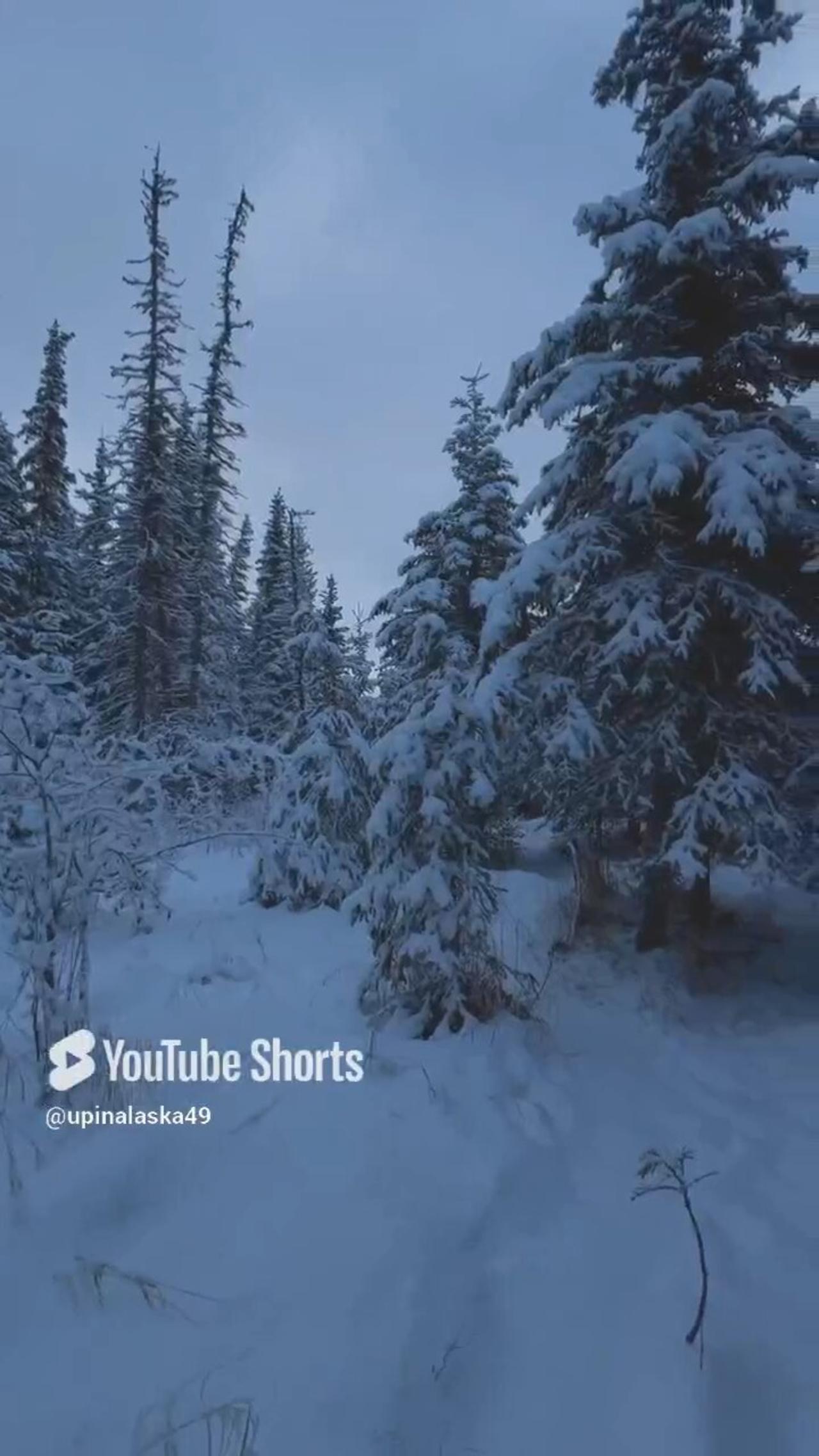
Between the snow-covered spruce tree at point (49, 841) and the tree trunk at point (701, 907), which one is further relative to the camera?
the tree trunk at point (701, 907)

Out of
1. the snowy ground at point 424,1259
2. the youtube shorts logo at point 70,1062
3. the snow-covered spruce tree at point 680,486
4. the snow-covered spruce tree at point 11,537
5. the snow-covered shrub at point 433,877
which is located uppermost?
the snow-covered spruce tree at point 11,537

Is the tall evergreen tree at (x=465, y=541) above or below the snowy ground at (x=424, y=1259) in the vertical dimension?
above

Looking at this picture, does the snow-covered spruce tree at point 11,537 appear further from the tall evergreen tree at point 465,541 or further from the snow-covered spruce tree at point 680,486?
the snow-covered spruce tree at point 680,486

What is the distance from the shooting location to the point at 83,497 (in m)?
31.1

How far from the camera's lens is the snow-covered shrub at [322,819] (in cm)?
962

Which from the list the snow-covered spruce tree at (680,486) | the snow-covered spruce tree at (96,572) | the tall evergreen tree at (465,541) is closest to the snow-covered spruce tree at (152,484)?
the snow-covered spruce tree at (96,572)

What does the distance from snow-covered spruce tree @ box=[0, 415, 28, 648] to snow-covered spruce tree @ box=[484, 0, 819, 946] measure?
1766 cm

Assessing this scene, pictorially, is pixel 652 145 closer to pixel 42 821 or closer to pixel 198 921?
pixel 42 821

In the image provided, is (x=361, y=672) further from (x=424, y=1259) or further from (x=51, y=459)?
(x=424, y=1259)

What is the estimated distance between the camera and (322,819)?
9859 mm

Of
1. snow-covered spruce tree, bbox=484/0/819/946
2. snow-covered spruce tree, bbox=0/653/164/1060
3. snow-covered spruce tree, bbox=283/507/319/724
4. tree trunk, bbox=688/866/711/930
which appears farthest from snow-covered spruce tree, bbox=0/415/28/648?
tree trunk, bbox=688/866/711/930

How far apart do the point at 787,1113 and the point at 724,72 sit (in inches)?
383

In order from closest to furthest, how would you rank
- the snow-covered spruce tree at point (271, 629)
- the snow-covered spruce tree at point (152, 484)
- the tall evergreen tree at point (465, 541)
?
the tall evergreen tree at point (465, 541) < the snow-covered spruce tree at point (152, 484) < the snow-covered spruce tree at point (271, 629)

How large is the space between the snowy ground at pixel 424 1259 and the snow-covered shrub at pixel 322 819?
3945mm
